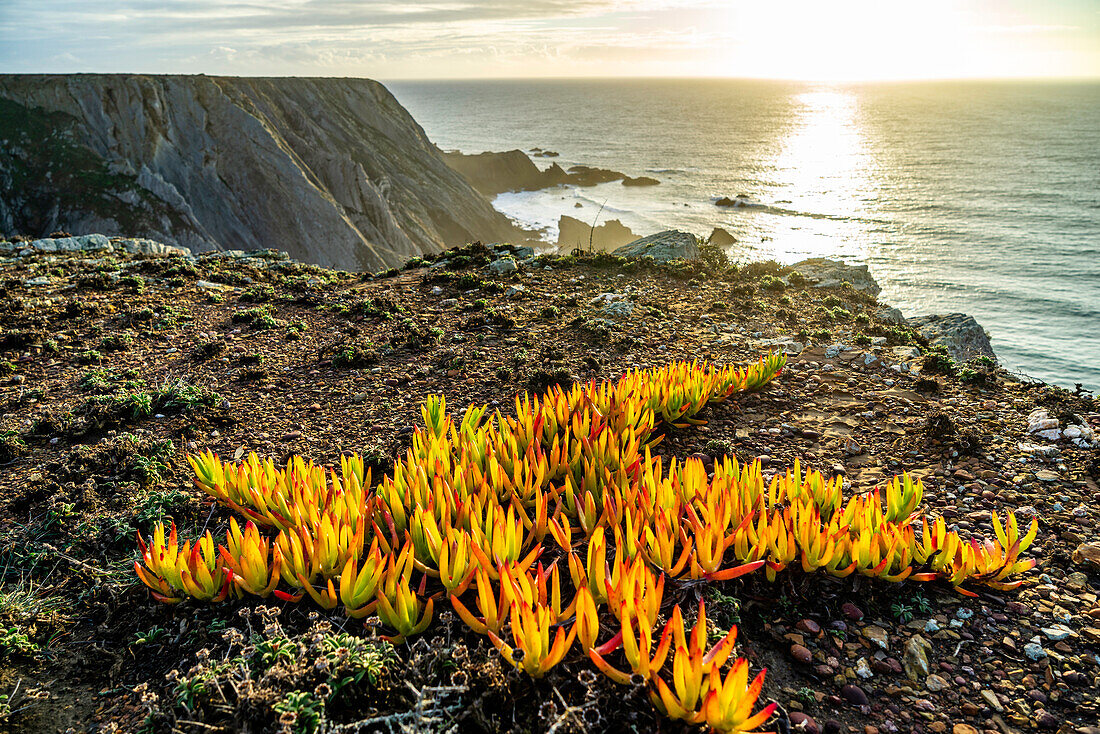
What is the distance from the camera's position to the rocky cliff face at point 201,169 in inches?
1118

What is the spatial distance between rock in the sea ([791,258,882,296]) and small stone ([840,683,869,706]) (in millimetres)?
8906

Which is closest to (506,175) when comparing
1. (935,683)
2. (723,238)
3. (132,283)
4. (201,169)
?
(723,238)

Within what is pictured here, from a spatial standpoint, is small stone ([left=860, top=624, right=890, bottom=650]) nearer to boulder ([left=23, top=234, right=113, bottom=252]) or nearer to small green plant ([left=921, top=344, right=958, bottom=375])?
small green plant ([left=921, top=344, right=958, bottom=375])

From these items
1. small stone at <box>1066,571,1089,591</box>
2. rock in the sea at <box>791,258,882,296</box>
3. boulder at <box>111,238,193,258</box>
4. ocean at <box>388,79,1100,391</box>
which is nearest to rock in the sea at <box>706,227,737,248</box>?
ocean at <box>388,79,1100,391</box>

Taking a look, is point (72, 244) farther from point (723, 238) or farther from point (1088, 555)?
point (723, 238)

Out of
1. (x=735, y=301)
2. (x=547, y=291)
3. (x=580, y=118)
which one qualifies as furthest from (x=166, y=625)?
(x=580, y=118)

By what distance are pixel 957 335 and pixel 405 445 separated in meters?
8.02

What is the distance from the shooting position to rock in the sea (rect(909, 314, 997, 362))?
813 centimetres

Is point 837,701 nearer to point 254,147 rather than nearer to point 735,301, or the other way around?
point 735,301

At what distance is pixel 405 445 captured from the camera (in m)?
4.84

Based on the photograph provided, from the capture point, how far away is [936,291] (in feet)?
101

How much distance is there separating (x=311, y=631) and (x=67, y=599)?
5.15ft

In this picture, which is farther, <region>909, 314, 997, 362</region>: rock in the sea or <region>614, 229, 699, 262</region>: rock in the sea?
<region>614, 229, 699, 262</region>: rock in the sea

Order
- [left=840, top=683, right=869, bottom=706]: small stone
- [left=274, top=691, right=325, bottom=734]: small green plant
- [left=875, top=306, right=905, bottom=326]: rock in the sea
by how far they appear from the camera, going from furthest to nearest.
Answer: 1. [left=875, top=306, right=905, bottom=326]: rock in the sea
2. [left=840, top=683, right=869, bottom=706]: small stone
3. [left=274, top=691, right=325, bottom=734]: small green plant
